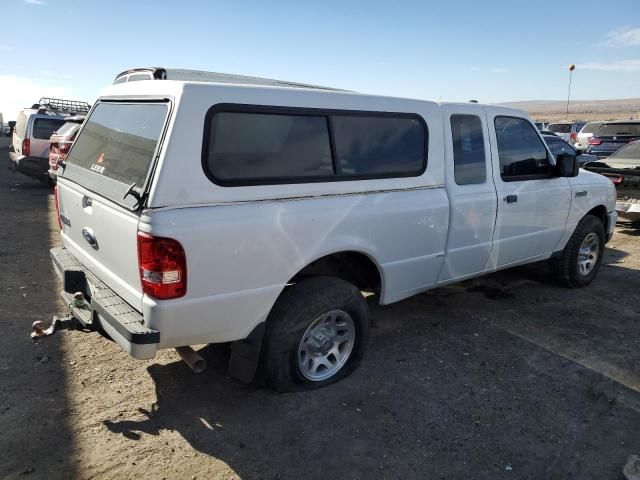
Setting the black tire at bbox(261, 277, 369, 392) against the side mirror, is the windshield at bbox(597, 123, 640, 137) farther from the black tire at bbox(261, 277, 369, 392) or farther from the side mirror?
the black tire at bbox(261, 277, 369, 392)

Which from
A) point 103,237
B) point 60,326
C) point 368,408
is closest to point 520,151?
point 368,408

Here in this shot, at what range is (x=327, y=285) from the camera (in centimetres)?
338

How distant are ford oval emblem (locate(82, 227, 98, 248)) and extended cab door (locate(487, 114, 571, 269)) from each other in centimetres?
327

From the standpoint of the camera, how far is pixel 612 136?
534 inches

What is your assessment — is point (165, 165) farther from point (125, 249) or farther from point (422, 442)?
point (422, 442)

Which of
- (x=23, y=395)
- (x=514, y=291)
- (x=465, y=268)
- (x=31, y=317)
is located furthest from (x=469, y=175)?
(x=31, y=317)

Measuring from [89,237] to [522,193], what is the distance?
3.68m

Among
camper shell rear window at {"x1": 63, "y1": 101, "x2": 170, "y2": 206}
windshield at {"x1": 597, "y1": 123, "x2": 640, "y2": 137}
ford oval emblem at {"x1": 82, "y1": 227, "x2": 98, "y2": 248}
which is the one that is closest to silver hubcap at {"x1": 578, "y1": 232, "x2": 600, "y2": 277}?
camper shell rear window at {"x1": 63, "y1": 101, "x2": 170, "y2": 206}

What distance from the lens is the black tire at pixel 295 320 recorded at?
3188 mm

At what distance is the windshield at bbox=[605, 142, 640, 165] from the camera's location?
8961mm

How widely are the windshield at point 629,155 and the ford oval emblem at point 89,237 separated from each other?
8.97 m

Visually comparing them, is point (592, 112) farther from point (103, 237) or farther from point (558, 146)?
point (103, 237)

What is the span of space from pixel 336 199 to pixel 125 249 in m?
1.33

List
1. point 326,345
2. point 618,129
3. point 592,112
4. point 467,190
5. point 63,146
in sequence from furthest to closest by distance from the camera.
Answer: point 592,112
point 618,129
point 63,146
point 467,190
point 326,345
